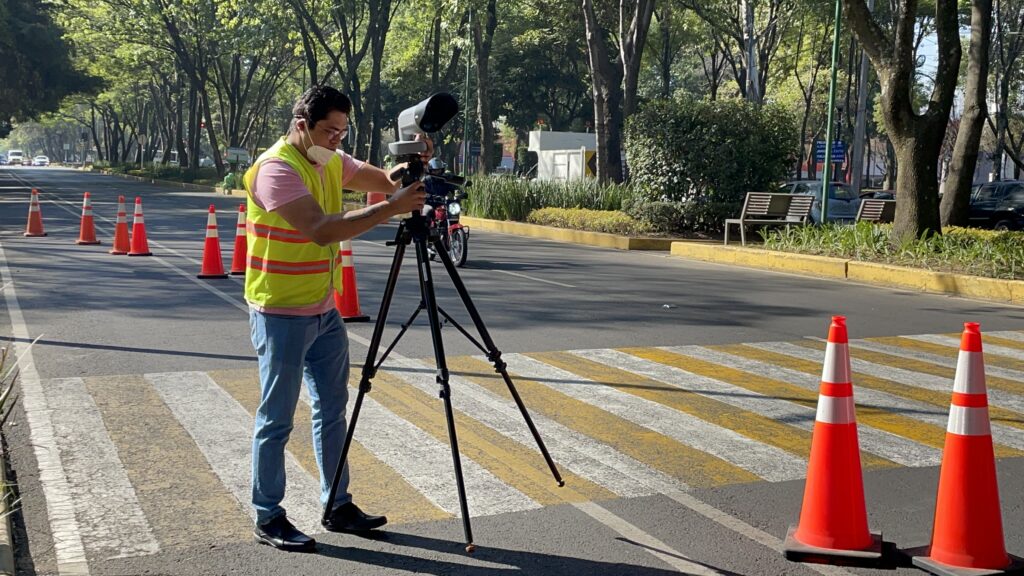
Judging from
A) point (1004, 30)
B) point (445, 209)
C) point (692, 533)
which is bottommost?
point (692, 533)

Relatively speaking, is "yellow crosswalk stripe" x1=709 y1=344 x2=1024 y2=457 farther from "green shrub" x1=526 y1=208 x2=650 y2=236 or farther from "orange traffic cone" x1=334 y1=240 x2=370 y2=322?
"green shrub" x1=526 y1=208 x2=650 y2=236

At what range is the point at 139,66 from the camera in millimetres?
59781

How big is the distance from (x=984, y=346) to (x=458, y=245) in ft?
25.7

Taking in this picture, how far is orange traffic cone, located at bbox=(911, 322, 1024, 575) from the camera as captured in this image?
13.8ft

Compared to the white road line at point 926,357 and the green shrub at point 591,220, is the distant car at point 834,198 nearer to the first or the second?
the green shrub at point 591,220

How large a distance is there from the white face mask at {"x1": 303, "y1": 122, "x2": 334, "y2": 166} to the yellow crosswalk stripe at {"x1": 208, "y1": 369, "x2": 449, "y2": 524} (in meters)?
1.52

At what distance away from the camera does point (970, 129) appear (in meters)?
19.2

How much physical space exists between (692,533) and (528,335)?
5243 millimetres

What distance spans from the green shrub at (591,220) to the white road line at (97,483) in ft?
53.3

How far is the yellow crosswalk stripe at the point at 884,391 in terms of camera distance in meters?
6.41

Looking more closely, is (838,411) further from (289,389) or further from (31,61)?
(31,61)

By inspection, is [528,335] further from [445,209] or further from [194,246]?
[194,246]

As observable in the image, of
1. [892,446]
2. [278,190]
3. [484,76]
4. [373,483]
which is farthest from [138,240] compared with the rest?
[484,76]

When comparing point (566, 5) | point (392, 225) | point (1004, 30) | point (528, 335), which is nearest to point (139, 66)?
point (566, 5)
